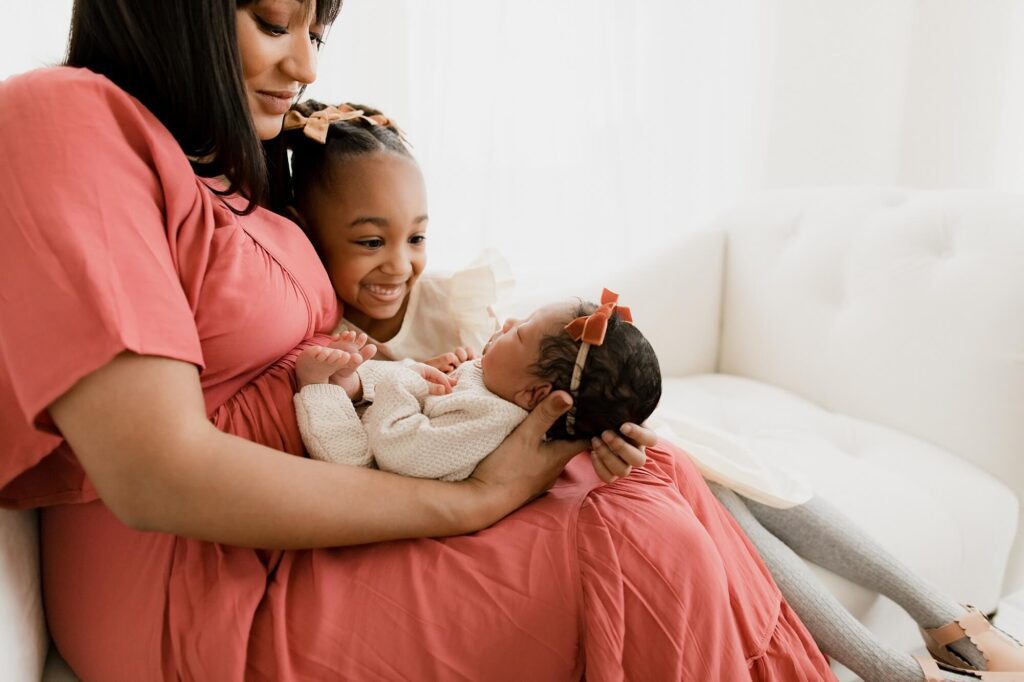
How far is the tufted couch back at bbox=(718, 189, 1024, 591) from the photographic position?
1446 mm

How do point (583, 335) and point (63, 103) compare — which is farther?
point (583, 335)

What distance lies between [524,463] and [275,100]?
0.62 meters

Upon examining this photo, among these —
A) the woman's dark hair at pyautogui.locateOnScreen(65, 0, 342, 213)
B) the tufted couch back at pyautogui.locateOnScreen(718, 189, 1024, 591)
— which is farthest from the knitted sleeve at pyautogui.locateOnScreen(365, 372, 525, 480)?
the tufted couch back at pyautogui.locateOnScreen(718, 189, 1024, 591)

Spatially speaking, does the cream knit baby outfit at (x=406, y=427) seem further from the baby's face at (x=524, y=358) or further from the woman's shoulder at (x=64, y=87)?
the woman's shoulder at (x=64, y=87)

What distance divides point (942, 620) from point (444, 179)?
1678 mm

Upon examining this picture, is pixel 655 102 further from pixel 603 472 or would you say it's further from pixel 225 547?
pixel 225 547

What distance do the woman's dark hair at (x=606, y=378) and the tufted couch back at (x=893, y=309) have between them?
839 millimetres

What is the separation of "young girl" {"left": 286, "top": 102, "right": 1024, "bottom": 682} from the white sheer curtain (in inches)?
31.0

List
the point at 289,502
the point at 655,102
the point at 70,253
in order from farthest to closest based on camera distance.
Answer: the point at 655,102 < the point at 289,502 < the point at 70,253

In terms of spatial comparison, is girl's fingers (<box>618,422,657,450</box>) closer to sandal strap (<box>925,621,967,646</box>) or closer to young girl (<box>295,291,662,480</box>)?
young girl (<box>295,291,662,480</box>)

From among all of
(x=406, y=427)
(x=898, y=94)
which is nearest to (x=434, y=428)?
(x=406, y=427)

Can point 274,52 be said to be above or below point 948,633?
above

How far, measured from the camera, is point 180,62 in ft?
2.73

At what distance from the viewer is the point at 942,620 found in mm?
1223
